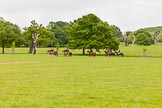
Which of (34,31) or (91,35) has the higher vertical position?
(34,31)

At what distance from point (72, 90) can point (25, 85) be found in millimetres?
2610

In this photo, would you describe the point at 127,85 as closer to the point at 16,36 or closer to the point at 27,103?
the point at 27,103

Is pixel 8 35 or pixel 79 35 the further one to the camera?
pixel 8 35

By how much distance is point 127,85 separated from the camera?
16828 mm

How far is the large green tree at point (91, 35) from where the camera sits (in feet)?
228

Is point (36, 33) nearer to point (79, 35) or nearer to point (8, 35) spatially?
point (8, 35)

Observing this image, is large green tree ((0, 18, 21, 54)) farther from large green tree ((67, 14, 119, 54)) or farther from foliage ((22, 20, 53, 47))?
large green tree ((67, 14, 119, 54))

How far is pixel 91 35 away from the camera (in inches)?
2800

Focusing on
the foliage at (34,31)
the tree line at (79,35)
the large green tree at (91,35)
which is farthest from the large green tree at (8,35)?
the large green tree at (91,35)

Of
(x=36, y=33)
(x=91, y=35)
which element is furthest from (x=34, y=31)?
(x=91, y=35)

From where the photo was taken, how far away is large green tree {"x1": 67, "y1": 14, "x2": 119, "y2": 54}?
69.4 metres

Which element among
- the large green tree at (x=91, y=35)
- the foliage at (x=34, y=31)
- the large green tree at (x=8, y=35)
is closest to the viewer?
the large green tree at (x=91, y=35)

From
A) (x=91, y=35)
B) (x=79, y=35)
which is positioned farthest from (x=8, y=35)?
(x=91, y=35)

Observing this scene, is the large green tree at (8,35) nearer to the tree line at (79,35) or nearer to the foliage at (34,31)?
the tree line at (79,35)
